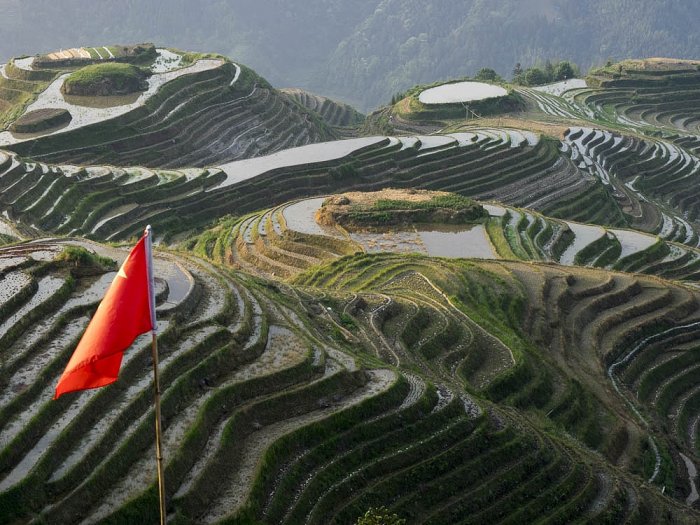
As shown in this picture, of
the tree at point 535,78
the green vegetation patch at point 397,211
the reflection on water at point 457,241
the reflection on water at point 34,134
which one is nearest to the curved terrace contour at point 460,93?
the tree at point 535,78

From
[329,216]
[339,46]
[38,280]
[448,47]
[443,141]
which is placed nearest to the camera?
[38,280]

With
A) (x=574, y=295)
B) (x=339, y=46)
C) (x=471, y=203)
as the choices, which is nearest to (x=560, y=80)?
(x=471, y=203)

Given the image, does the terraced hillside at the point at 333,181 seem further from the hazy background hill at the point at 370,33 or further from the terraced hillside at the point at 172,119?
the hazy background hill at the point at 370,33

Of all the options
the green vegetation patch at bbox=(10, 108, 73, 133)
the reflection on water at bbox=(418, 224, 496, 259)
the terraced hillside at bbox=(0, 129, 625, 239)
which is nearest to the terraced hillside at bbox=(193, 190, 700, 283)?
the reflection on water at bbox=(418, 224, 496, 259)

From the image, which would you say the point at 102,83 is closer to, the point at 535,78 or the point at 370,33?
the point at 535,78

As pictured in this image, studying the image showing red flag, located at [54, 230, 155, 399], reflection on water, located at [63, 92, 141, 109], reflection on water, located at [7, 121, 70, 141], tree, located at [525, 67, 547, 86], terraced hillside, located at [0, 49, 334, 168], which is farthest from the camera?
tree, located at [525, 67, 547, 86]

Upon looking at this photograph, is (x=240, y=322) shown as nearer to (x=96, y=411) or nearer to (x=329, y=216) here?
(x=96, y=411)

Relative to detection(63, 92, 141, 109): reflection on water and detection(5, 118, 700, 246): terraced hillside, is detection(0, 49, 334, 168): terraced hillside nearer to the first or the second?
detection(63, 92, 141, 109): reflection on water
